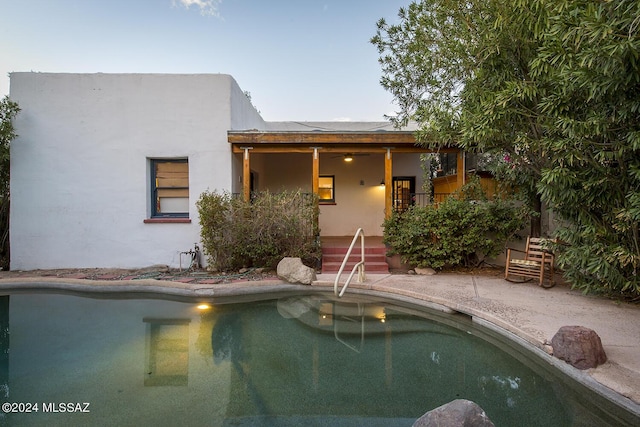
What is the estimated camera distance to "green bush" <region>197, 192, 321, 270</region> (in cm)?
679

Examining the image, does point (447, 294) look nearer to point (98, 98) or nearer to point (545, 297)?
point (545, 297)

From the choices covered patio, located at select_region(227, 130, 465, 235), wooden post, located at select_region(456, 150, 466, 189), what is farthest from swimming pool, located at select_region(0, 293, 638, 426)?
wooden post, located at select_region(456, 150, 466, 189)

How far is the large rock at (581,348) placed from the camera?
2.81 meters

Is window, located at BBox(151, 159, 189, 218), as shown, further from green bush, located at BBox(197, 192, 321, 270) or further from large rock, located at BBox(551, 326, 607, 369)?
large rock, located at BBox(551, 326, 607, 369)

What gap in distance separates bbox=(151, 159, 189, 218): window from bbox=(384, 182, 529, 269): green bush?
5.07 m

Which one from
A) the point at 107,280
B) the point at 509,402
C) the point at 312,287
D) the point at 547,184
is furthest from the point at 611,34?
the point at 107,280

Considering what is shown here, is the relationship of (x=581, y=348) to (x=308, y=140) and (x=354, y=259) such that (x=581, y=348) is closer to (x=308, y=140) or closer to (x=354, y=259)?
(x=354, y=259)

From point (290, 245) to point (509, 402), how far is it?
15.9 feet

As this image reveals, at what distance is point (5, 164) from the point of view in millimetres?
7633

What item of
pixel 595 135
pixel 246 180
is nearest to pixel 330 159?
pixel 246 180

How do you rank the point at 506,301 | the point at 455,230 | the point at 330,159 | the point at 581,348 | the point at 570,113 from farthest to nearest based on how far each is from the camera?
the point at 330,159, the point at 455,230, the point at 506,301, the point at 570,113, the point at 581,348

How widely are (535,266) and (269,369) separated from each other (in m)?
4.98

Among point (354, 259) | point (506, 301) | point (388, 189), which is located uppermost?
point (388, 189)

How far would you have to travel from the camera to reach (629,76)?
3070 mm
